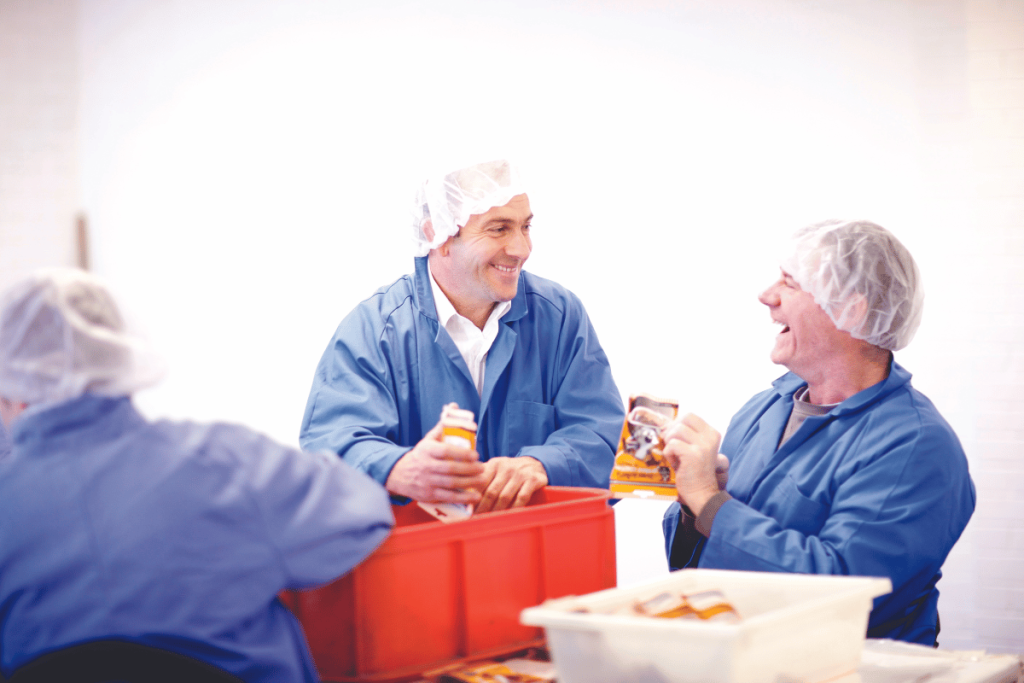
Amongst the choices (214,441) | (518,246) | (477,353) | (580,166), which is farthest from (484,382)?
(580,166)

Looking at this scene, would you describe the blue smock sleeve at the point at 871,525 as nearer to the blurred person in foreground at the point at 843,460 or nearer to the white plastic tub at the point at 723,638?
the blurred person in foreground at the point at 843,460

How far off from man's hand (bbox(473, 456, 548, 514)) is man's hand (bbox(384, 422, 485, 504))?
0.06 meters

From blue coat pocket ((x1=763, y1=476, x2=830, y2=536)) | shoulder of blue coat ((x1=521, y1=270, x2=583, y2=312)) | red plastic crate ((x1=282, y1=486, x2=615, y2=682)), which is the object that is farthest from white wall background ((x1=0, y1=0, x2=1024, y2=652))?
red plastic crate ((x1=282, y1=486, x2=615, y2=682))

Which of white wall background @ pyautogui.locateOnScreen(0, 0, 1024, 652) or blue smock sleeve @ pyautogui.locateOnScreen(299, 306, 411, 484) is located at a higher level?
white wall background @ pyautogui.locateOnScreen(0, 0, 1024, 652)

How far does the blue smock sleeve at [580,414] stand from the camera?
207 cm

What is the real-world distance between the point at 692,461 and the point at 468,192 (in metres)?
1.01

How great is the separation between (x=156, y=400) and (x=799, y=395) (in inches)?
138

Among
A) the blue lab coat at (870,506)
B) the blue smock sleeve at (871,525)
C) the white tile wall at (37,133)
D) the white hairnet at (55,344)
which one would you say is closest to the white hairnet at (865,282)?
the blue lab coat at (870,506)

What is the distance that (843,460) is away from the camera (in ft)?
5.90

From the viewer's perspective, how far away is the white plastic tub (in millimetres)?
1165

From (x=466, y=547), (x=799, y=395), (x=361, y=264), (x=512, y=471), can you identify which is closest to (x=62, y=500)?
(x=466, y=547)

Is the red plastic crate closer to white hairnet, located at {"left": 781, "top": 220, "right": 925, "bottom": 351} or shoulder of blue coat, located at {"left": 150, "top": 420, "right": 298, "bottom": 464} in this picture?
shoulder of blue coat, located at {"left": 150, "top": 420, "right": 298, "bottom": 464}

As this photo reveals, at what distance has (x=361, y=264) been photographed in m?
4.32

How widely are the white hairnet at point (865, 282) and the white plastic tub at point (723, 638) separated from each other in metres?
0.69
